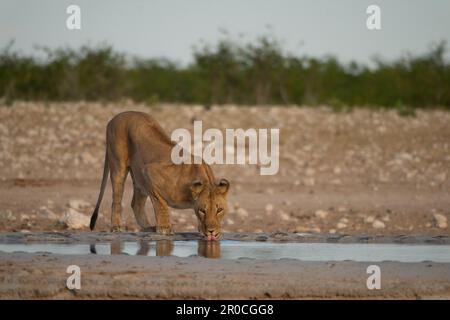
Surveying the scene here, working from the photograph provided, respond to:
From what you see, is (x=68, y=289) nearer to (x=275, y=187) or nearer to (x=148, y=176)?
(x=148, y=176)

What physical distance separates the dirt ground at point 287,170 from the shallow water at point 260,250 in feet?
7.05

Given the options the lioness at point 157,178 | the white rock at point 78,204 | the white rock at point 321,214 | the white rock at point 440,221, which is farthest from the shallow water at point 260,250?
the white rock at point 78,204

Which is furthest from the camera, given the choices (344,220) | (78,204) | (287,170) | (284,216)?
(287,170)

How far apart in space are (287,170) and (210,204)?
6.64 metres

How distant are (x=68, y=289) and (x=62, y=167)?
8.78 m

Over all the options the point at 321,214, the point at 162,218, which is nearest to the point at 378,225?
the point at 321,214

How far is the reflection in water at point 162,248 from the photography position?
8.45 metres

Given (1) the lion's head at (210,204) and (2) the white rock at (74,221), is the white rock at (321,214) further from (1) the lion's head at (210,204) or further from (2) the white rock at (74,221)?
(1) the lion's head at (210,204)

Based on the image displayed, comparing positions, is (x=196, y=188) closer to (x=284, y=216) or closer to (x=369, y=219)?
(x=284, y=216)

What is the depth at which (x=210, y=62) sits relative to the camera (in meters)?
25.8

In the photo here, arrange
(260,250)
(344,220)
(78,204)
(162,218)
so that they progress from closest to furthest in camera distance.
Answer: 1. (260,250)
2. (162,218)
3. (344,220)
4. (78,204)

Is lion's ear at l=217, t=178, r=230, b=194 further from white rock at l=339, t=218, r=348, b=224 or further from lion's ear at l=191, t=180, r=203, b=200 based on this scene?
white rock at l=339, t=218, r=348, b=224

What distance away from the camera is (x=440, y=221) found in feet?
38.5

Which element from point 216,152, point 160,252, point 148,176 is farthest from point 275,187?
point 160,252
